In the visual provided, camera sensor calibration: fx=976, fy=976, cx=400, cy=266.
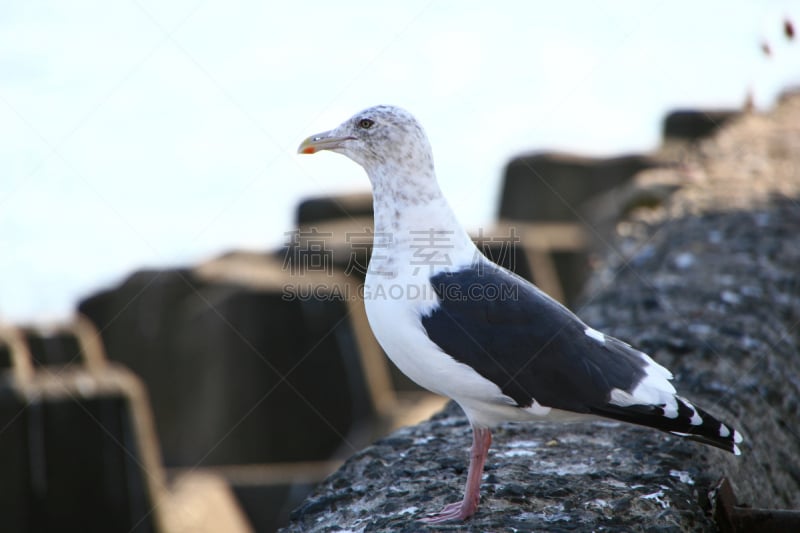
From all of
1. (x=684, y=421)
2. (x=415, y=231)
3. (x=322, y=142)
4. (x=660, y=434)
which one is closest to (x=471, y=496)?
(x=684, y=421)

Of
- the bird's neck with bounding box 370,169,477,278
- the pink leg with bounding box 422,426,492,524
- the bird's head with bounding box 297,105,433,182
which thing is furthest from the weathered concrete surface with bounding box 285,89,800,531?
the bird's head with bounding box 297,105,433,182

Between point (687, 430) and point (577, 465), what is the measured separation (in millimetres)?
634

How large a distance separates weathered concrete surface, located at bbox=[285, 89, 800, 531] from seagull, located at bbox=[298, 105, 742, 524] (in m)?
0.29

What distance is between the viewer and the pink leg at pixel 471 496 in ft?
12.3

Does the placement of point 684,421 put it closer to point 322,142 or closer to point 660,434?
point 660,434

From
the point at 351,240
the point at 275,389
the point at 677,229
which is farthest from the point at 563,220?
the point at 677,229

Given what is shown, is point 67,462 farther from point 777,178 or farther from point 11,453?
point 777,178

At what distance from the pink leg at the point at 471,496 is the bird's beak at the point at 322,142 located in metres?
1.50

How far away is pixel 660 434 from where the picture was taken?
4.63 meters

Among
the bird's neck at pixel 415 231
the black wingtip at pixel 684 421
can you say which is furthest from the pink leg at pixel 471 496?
the bird's neck at pixel 415 231

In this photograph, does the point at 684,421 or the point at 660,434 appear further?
the point at 660,434

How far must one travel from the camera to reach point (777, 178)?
8.96 meters

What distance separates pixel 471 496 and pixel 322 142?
178 centimetres

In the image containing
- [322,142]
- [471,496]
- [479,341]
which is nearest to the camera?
[471,496]
